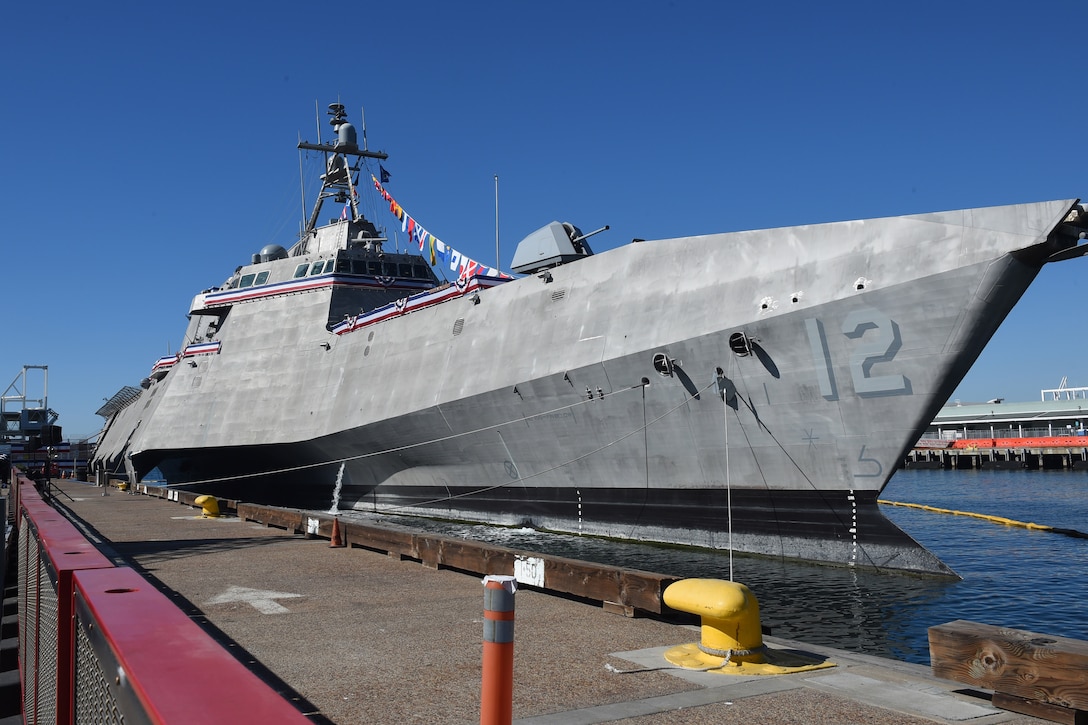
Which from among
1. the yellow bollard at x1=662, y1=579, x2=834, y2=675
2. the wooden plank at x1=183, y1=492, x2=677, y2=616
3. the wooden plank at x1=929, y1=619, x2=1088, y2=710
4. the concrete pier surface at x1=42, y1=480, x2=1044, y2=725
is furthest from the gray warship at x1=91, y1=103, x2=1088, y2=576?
the wooden plank at x1=929, y1=619, x2=1088, y2=710

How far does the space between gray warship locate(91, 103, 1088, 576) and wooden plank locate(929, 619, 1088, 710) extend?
22.0 ft

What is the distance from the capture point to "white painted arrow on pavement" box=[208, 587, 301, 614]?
7.40m

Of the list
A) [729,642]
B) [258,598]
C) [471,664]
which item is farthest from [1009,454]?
[471,664]

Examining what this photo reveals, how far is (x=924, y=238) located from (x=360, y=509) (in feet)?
50.2

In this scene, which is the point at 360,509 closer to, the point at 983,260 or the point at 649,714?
the point at 983,260

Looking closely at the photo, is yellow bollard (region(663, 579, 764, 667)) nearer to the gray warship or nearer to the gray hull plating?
the gray warship

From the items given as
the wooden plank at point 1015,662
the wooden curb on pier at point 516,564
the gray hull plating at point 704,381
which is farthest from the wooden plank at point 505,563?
the gray hull plating at point 704,381

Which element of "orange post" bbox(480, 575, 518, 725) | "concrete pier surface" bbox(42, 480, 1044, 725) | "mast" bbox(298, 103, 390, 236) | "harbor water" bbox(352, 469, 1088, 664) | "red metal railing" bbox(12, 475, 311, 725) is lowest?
"harbor water" bbox(352, 469, 1088, 664)

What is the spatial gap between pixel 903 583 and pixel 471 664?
852 cm

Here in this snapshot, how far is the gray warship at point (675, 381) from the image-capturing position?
11.3 meters

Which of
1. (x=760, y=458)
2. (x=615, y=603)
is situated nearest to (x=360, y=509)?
(x=760, y=458)

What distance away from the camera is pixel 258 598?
7.88m

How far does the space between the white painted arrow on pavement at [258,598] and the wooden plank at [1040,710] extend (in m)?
5.67

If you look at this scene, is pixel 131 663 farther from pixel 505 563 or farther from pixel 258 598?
pixel 505 563
